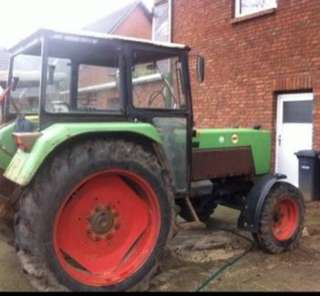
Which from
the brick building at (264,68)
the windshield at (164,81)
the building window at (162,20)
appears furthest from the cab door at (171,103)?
the building window at (162,20)

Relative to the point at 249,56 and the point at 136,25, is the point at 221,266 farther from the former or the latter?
the point at 136,25

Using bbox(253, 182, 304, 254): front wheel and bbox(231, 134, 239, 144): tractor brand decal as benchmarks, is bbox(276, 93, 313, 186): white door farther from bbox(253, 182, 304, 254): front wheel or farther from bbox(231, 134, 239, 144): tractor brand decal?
bbox(231, 134, 239, 144): tractor brand decal

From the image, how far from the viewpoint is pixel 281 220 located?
238 inches

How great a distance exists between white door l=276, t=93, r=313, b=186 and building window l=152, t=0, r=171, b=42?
436cm

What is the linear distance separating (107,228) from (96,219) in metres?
0.15

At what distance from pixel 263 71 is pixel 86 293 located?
6789 mm

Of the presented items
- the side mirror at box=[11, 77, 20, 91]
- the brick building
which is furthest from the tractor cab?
the brick building

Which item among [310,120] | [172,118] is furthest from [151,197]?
[310,120]

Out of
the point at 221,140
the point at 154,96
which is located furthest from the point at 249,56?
the point at 154,96

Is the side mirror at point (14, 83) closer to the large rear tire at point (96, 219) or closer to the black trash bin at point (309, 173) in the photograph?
the large rear tire at point (96, 219)

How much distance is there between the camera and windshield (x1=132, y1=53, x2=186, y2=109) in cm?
509

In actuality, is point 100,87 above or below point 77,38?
below

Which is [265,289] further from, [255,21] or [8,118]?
[255,21]

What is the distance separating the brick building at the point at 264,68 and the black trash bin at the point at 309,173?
40 centimetres
